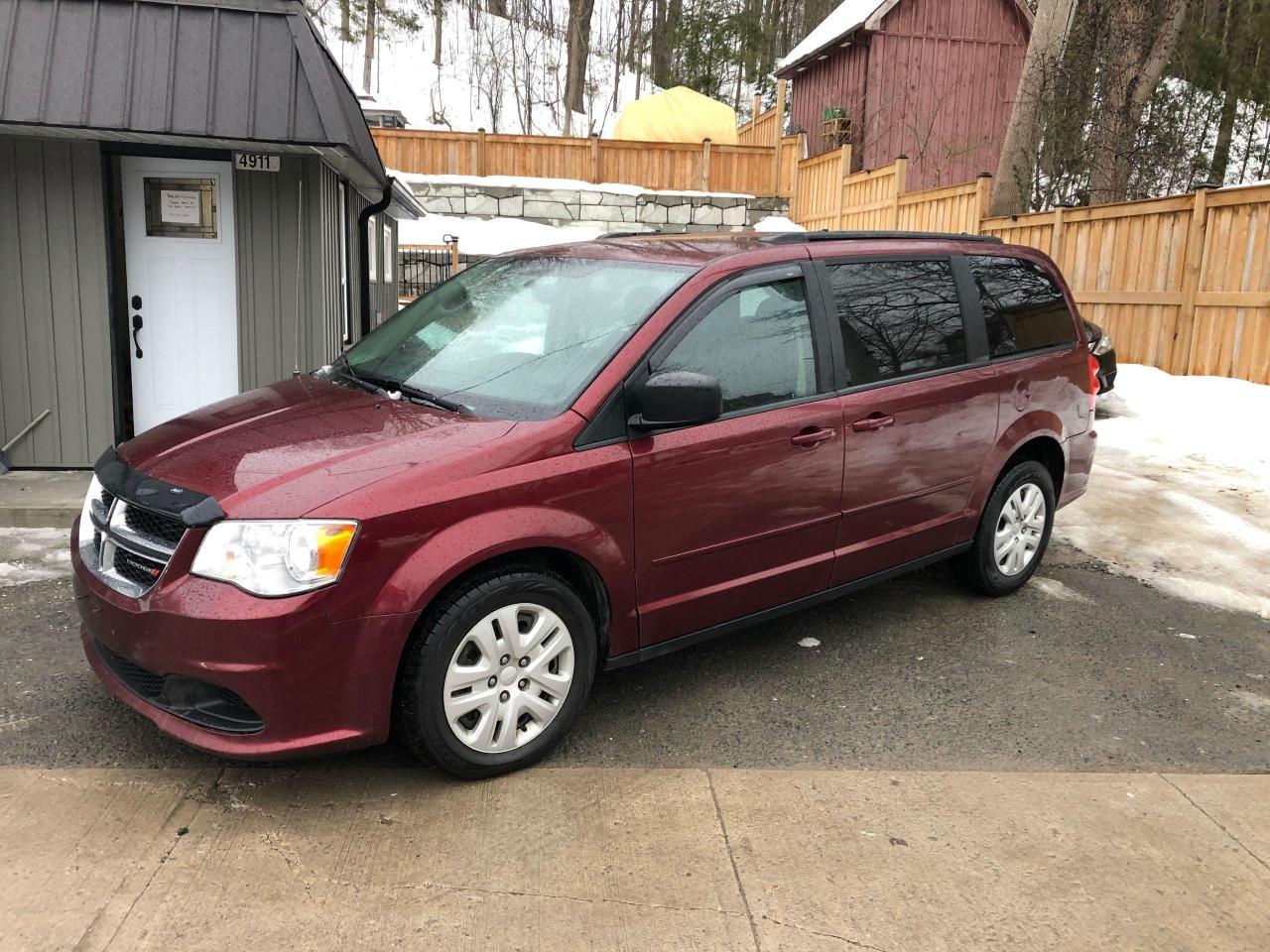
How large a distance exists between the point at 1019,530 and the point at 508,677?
3.08 m

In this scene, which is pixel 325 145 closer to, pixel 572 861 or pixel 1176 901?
pixel 572 861

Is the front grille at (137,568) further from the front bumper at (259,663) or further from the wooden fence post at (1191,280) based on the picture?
the wooden fence post at (1191,280)

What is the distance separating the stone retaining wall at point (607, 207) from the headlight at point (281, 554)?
20.3 m

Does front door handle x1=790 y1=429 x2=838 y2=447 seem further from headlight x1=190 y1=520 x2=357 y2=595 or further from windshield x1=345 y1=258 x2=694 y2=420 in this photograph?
headlight x1=190 y1=520 x2=357 y2=595

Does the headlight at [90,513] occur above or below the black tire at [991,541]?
above

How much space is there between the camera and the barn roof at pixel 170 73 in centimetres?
595

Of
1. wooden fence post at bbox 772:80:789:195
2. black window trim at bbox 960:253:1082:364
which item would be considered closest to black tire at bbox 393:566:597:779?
black window trim at bbox 960:253:1082:364

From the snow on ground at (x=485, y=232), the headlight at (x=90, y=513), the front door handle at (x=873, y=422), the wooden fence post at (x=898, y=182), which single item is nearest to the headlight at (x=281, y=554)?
the headlight at (x=90, y=513)

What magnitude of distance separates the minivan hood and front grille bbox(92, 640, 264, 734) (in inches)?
21.2

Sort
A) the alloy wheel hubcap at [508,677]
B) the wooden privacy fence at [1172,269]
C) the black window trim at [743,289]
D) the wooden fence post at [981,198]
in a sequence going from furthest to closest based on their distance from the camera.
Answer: the wooden fence post at [981,198] → the wooden privacy fence at [1172,269] → the black window trim at [743,289] → the alloy wheel hubcap at [508,677]

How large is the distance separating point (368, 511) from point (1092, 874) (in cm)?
236

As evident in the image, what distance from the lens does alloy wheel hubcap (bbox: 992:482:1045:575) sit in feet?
16.6

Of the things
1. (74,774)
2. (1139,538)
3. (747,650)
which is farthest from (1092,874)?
(1139,538)

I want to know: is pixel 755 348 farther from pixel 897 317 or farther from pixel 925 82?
pixel 925 82
